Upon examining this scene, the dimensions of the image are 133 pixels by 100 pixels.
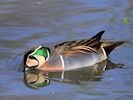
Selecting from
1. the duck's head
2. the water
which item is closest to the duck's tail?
the water

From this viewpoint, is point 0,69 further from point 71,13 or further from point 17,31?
point 71,13

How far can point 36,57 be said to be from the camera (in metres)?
10.3

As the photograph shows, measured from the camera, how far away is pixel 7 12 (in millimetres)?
13344

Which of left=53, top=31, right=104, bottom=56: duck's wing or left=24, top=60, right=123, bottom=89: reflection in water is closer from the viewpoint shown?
left=24, top=60, right=123, bottom=89: reflection in water

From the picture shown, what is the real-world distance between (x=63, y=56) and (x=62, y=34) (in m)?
1.59

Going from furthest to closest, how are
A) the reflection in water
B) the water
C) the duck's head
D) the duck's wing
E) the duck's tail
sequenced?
the duck's tail → the duck's wing → the duck's head → the reflection in water → the water

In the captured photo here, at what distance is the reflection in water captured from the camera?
388 inches

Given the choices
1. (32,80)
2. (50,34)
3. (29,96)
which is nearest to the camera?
(29,96)

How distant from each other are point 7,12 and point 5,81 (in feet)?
12.5

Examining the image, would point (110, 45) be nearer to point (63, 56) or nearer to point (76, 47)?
point (76, 47)

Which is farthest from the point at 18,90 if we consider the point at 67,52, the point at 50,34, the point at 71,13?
the point at 71,13

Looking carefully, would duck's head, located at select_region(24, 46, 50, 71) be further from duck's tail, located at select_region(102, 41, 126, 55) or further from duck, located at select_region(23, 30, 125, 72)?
duck's tail, located at select_region(102, 41, 126, 55)

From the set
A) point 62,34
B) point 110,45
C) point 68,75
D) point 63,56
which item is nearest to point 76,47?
point 63,56

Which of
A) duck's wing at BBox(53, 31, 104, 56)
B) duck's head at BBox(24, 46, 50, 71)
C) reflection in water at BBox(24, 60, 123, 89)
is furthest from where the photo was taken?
duck's wing at BBox(53, 31, 104, 56)
